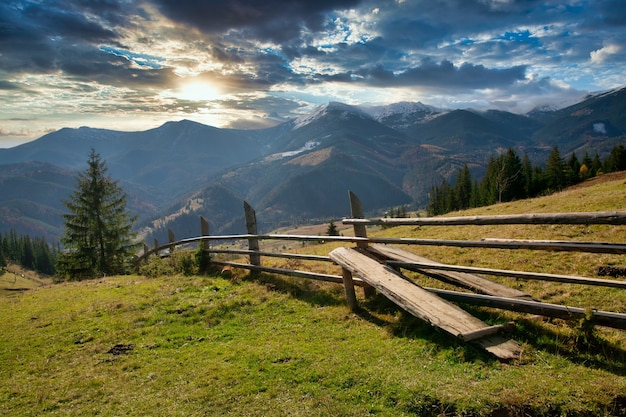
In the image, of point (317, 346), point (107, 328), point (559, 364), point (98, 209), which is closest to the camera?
point (559, 364)

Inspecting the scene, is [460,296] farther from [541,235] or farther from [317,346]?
[541,235]

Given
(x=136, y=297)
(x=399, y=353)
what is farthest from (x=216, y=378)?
(x=136, y=297)

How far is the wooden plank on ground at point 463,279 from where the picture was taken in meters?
7.01

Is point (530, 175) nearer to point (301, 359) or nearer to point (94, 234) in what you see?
point (94, 234)

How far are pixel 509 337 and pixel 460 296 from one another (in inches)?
47.9

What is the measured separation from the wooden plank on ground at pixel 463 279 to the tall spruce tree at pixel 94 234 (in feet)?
86.8

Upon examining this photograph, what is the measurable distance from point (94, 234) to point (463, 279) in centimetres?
3150

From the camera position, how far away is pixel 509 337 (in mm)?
6047

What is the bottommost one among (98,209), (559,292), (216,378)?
(216,378)

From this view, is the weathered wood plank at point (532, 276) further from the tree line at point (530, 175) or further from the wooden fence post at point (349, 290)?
the tree line at point (530, 175)

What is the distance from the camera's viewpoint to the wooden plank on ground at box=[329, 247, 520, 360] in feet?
18.6

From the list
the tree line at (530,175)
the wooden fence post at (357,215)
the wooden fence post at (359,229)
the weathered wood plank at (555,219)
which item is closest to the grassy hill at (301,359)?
the wooden fence post at (359,229)

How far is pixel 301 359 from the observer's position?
21.1ft

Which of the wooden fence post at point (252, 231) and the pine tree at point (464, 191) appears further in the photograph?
the pine tree at point (464, 191)
